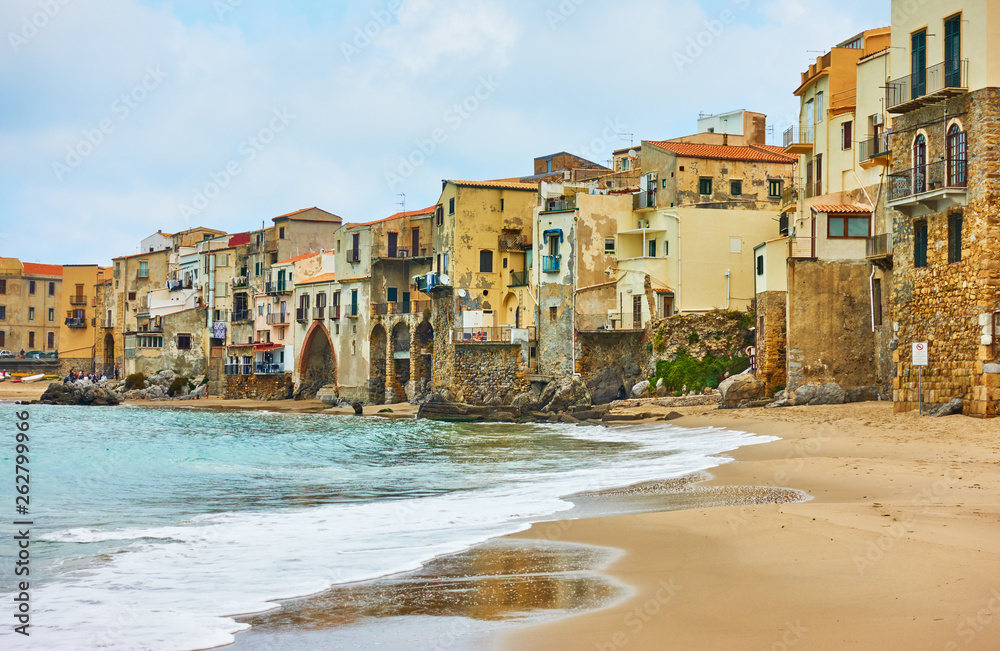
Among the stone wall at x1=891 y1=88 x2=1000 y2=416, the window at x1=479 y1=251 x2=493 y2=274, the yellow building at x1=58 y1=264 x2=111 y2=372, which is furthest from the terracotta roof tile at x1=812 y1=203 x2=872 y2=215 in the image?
the yellow building at x1=58 y1=264 x2=111 y2=372

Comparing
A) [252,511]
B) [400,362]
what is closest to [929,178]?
[252,511]

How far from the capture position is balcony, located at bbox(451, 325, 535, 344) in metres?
52.1

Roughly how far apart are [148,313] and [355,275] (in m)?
31.5

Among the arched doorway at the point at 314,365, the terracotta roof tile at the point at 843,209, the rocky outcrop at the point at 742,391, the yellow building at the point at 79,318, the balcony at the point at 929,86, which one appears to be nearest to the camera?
the balcony at the point at 929,86

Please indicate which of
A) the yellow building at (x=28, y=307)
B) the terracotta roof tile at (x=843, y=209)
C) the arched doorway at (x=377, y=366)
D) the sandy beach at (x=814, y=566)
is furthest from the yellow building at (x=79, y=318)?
the sandy beach at (x=814, y=566)

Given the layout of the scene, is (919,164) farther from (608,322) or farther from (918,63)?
(608,322)

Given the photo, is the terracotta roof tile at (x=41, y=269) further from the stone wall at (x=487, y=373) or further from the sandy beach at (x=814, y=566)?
the sandy beach at (x=814, y=566)

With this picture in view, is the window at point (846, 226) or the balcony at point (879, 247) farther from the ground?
the window at point (846, 226)

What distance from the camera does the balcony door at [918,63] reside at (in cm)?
2553

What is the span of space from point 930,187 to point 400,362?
4075 centimetres

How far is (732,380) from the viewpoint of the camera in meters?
36.7

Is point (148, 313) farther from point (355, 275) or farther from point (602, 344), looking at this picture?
point (602, 344)

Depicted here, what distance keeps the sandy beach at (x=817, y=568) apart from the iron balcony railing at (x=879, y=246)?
17.5 metres

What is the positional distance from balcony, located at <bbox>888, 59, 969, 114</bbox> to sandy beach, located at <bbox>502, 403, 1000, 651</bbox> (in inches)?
489
